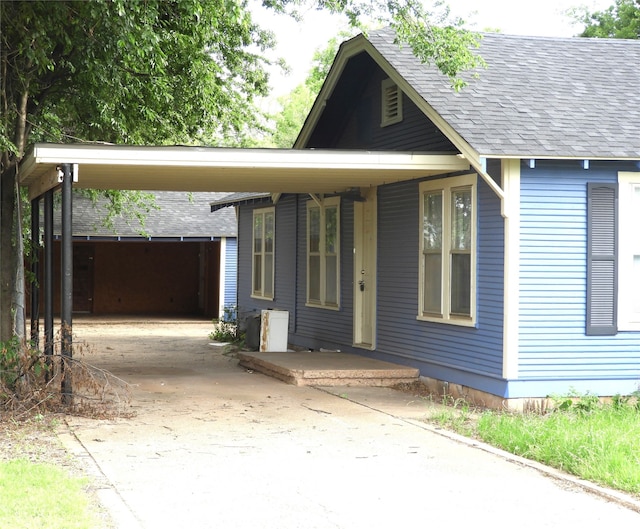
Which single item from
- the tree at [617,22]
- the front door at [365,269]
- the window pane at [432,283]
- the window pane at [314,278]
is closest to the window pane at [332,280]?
the window pane at [314,278]

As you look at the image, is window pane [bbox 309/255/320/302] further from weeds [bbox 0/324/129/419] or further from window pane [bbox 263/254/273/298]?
weeds [bbox 0/324/129/419]

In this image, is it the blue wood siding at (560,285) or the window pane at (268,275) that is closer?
the blue wood siding at (560,285)

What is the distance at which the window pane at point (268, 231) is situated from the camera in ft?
67.3

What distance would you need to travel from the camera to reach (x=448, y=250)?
12.6 m

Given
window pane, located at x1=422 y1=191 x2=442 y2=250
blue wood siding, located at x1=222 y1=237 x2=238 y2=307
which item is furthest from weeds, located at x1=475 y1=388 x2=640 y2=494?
blue wood siding, located at x1=222 y1=237 x2=238 y2=307

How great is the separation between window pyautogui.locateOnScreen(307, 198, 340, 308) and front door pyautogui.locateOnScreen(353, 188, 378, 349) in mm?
881

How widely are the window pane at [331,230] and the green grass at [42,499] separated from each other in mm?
9343

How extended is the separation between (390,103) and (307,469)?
7605 millimetres

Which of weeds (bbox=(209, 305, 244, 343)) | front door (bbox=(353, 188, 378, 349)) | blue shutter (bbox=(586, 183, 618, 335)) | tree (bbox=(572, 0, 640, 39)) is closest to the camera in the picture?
blue shutter (bbox=(586, 183, 618, 335))

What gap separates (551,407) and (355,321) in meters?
5.05

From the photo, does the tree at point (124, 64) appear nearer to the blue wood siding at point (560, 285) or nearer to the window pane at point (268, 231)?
the blue wood siding at point (560, 285)

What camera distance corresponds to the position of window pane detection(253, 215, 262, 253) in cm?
2137

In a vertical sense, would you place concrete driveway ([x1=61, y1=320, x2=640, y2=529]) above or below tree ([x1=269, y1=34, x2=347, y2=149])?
below

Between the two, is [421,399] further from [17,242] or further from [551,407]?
[17,242]
